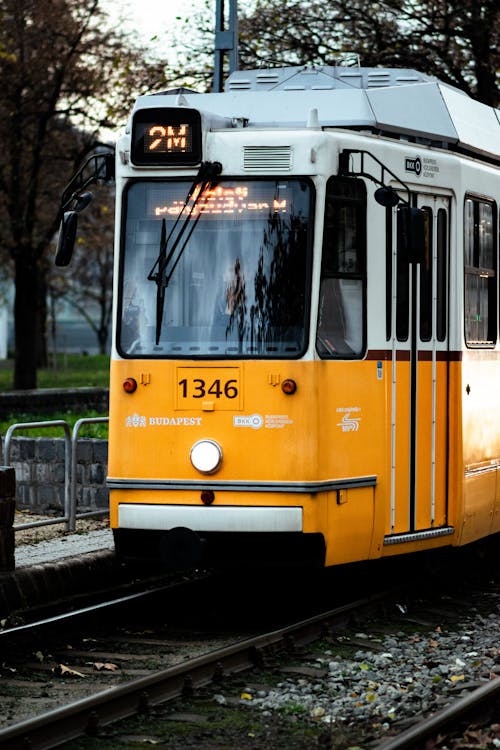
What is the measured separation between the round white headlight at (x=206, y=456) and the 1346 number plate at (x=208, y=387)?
243 millimetres

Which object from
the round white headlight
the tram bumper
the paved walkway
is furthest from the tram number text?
the paved walkway

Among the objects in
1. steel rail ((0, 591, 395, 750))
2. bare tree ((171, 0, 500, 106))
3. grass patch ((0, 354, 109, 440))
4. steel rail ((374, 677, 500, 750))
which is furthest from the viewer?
bare tree ((171, 0, 500, 106))

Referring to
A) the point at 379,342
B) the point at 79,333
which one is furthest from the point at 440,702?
the point at 79,333

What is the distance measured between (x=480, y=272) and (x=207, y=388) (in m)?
2.77

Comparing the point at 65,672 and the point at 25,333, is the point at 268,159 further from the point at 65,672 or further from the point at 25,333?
the point at 25,333

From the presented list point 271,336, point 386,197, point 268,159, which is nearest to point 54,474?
point 271,336

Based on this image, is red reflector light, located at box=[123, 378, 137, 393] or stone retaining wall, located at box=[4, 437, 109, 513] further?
stone retaining wall, located at box=[4, 437, 109, 513]

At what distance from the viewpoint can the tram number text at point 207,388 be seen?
9695mm

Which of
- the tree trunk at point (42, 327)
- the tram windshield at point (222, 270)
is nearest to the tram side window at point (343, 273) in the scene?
the tram windshield at point (222, 270)

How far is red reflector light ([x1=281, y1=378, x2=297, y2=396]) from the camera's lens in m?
9.60

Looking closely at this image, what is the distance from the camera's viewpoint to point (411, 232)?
380 inches

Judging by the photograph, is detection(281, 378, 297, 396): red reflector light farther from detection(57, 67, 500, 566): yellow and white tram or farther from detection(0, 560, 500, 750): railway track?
detection(0, 560, 500, 750): railway track

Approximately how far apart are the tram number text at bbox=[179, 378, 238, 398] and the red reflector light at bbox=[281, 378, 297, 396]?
0.31 meters

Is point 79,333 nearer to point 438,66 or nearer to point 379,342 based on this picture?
point 438,66
